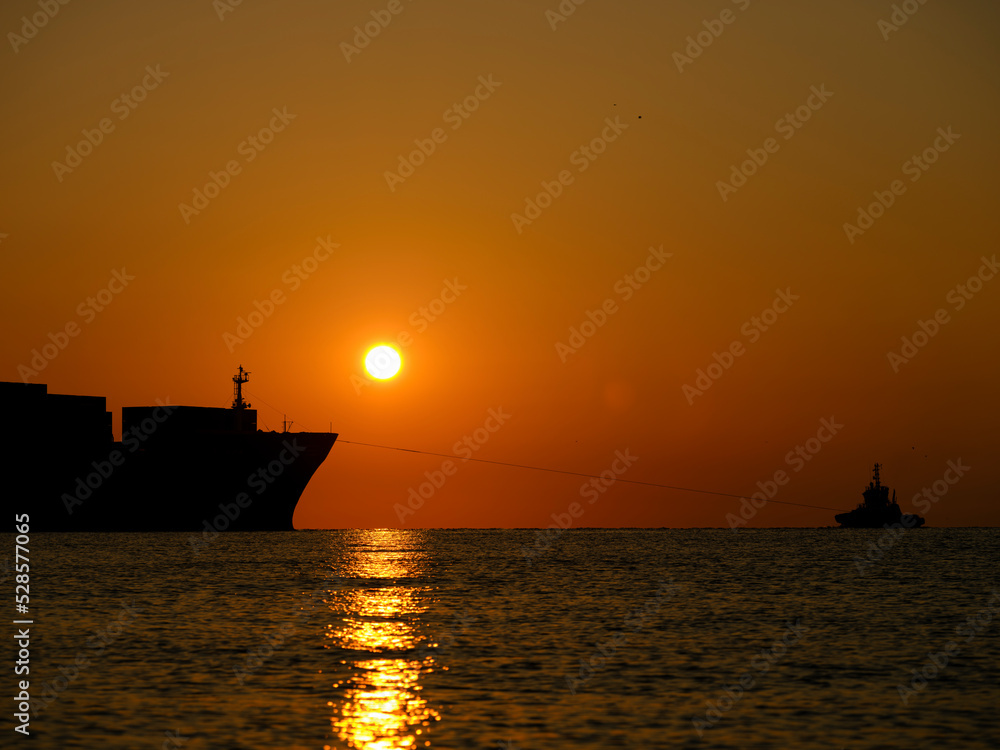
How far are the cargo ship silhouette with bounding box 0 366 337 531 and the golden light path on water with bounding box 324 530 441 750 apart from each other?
260 feet

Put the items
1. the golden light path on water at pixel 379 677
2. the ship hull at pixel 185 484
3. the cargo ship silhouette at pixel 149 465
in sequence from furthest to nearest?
the ship hull at pixel 185 484 < the cargo ship silhouette at pixel 149 465 < the golden light path on water at pixel 379 677

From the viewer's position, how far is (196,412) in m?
126

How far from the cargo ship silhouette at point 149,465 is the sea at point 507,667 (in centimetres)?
6972

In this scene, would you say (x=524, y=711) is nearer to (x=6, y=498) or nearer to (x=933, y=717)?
(x=933, y=717)

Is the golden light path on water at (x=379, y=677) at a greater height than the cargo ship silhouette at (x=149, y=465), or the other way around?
the cargo ship silhouette at (x=149, y=465)

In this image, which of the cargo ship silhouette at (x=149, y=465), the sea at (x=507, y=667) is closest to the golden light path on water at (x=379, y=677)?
the sea at (x=507, y=667)

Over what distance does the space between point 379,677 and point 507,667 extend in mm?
3067

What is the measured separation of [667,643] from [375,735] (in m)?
13.8

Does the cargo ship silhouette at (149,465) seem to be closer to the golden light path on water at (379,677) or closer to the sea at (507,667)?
the sea at (507,667)

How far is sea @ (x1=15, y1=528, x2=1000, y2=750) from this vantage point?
17.6 meters

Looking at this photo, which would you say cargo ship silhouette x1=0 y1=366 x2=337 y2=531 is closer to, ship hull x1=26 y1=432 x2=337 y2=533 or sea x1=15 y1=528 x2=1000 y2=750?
ship hull x1=26 y1=432 x2=337 y2=533

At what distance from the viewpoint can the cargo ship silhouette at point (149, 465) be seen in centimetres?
11475

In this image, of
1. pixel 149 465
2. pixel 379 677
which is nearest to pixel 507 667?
pixel 379 677

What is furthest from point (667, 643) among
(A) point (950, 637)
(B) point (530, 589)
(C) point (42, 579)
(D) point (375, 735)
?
(C) point (42, 579)
